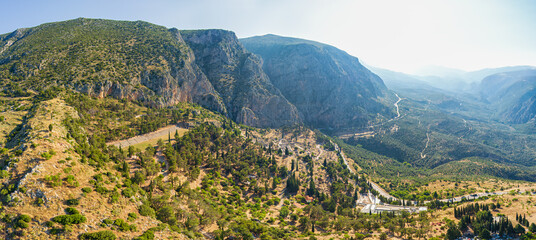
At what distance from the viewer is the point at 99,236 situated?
108 feet

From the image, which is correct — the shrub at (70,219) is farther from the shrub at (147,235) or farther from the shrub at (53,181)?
the shrub at (147,235)

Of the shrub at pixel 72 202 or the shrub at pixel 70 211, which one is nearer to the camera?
the shrub at pixel 70 211

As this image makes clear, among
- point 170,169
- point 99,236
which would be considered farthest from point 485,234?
point 170,169

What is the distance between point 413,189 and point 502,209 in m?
52.4

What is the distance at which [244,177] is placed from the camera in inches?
4126

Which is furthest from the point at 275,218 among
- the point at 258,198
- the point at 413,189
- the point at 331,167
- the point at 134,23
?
the point at 134,23

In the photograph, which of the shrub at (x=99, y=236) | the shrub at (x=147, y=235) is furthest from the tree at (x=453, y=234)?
the shrub at (x=99, y=236)

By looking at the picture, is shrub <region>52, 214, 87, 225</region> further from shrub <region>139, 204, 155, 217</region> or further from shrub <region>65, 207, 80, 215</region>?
shrub <region>139, 204, 155, 217</region>

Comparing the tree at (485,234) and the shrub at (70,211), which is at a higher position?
the shrub at (70,211)

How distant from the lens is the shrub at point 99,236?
32500 millimetres

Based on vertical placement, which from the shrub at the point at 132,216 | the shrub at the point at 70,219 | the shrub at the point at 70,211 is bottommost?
the shrub at the point at 132,216

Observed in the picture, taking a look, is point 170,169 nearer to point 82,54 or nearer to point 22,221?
point 22,221

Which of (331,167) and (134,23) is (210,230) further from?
(134,23)

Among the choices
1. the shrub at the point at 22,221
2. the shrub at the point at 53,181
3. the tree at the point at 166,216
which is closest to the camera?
the shrub at the point at 22,221
